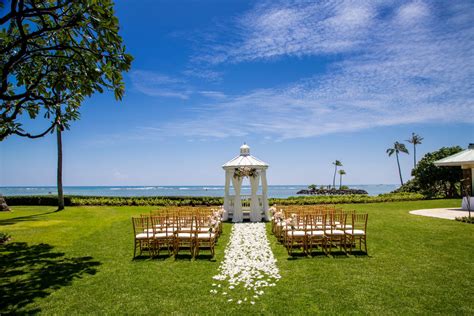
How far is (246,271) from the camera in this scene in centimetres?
660

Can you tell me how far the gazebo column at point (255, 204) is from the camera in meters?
15.6

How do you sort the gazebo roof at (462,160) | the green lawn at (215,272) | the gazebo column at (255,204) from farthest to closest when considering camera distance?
the gazebo roof at (462,160), the gazebo column at (255,204), the green lawn at (215,272)


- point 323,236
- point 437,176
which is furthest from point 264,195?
point 437,176

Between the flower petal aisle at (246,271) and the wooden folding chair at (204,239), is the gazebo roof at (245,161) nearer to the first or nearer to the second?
the flower petal aisle at (246,271)

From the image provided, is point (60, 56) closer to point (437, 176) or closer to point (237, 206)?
point (237, 206)

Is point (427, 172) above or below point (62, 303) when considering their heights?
above

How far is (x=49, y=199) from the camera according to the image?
23.8 meters

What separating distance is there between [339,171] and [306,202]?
54426mm

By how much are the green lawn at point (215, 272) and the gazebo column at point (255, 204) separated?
6117 mm

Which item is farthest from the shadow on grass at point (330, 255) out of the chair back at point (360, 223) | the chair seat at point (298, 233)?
the chair back at point (360, 223)

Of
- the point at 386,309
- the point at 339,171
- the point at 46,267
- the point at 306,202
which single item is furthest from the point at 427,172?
the point at 339,171

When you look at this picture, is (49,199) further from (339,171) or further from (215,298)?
(339,171)

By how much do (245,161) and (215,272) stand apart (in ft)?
31.6

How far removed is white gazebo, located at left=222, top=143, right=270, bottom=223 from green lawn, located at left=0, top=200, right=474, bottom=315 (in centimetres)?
616
